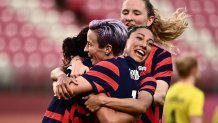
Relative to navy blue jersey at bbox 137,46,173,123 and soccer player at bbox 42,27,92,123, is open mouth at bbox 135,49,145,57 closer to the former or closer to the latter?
soccer player at bbox 42,27,92,123

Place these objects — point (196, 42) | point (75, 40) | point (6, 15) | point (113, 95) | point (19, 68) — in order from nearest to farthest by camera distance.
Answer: point (113, 95), point (75, 40), point (19, 68), point (6, 15), point (196, 42)

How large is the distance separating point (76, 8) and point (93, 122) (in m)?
11.3

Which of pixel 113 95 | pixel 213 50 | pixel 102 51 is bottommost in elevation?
pixel 213 50

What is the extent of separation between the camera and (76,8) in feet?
48.1

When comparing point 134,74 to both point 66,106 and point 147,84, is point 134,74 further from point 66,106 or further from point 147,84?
point 66,106

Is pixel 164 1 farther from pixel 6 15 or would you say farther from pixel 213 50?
pixel 6 15

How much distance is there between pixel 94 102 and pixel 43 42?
34.7 ft

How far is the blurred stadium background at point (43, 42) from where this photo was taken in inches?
502

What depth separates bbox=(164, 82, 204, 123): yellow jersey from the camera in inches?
234

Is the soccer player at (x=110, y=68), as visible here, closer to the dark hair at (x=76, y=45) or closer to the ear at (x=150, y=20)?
the dark hair at (x=76, y=45)

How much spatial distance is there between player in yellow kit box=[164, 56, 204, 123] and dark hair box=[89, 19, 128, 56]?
8.10ft

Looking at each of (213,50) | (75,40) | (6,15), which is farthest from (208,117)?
(75,40)

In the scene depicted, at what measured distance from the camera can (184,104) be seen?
6.00m

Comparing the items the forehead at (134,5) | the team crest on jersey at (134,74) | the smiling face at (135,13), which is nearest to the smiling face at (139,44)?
the team crest on jersey at (134,74)
